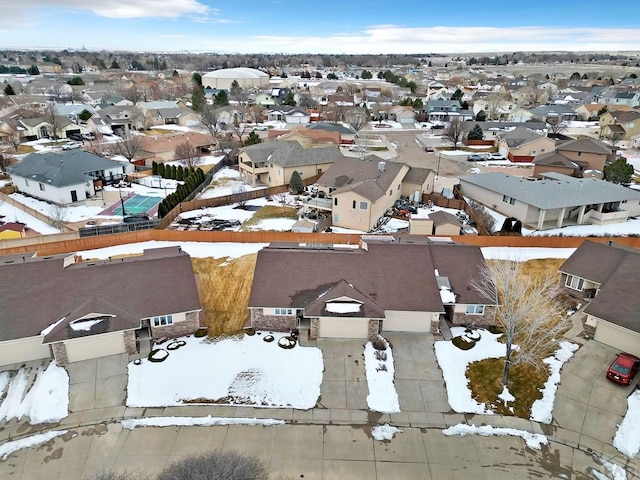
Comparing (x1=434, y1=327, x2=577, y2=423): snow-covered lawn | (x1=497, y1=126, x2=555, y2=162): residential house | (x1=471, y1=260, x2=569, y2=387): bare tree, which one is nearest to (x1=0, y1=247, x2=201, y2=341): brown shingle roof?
(x1=434, y1=327, x2=577, y2=423): snow-covered lawn

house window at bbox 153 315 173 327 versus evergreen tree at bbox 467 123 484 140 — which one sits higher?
evergreen tree at bbox 467 123 484 140

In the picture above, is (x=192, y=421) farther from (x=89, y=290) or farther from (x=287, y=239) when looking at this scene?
(x=287, y=239)

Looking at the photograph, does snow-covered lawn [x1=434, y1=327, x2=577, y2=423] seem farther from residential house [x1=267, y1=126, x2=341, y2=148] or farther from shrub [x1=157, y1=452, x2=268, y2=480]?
residential house [x1=267, y1=126, x2=341, y2=148]

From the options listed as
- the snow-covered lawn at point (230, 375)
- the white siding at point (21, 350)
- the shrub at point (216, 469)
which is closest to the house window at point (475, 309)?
the snow-covered lawn at point (230, 375)

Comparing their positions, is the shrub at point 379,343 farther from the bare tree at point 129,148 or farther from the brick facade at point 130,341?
the bare tree at point 129,148

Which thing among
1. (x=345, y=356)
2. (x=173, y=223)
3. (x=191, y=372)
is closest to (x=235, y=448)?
(x=191, y=372)

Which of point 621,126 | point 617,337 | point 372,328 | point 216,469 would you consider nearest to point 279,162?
point 372,328

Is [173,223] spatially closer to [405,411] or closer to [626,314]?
[405,411]
